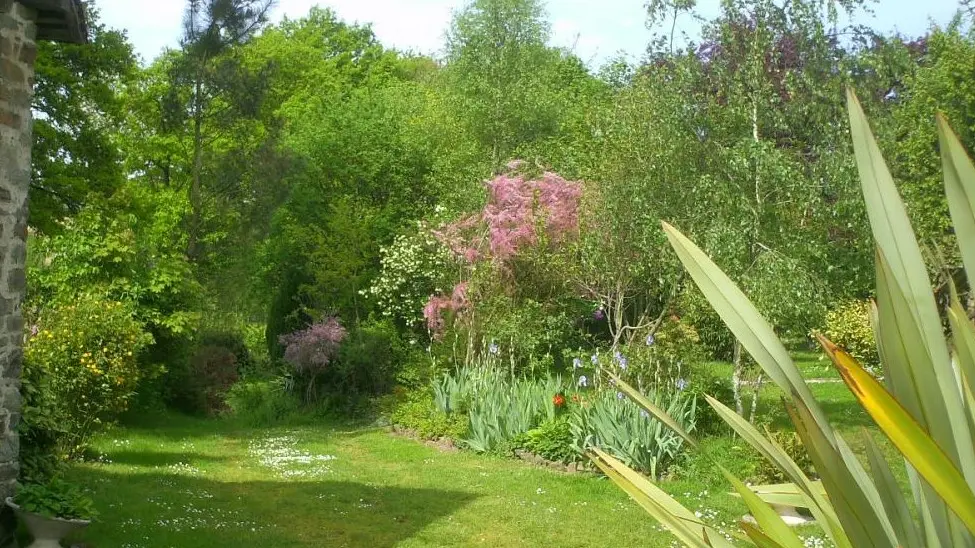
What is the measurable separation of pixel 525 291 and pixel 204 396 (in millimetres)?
7589

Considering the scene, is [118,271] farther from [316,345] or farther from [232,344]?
[232,344]

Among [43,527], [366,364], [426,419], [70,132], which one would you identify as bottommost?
[426,419]

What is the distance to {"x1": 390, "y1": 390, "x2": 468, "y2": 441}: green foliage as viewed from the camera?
14.1m

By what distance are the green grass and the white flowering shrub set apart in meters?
4.43

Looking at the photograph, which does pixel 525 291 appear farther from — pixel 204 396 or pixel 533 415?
→ pixel 204 396

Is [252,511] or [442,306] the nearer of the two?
[252,511]

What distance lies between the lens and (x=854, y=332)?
59.3 feet

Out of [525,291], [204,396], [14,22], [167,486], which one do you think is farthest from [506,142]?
[14,22]

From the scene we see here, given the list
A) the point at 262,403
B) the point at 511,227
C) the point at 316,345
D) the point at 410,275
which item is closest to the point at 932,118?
the point at 511,227

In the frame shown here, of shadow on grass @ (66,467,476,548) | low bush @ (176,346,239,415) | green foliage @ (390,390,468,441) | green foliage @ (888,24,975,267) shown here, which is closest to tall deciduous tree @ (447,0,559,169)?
green foliage @ (390,390,468,441)

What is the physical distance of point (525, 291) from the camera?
1574 centimetres

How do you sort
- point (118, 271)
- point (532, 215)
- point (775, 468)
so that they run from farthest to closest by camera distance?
point (118, 271) → point (532, 215) → point (775, 468)

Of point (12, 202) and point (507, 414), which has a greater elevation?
point (12, 202)

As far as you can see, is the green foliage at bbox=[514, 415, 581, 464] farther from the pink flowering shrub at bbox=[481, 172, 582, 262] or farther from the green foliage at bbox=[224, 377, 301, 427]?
the green foliage at bbox=[224, 377, 301, 427]
